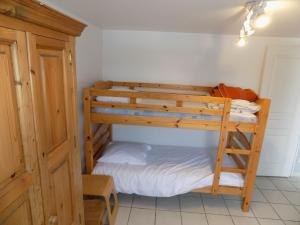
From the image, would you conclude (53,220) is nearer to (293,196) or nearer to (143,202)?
(143,202)

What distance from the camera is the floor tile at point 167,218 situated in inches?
82.4

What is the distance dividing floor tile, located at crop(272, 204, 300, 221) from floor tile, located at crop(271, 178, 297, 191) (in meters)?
0.41

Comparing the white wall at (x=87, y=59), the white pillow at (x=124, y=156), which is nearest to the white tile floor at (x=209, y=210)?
the white pillow at (x=124, y=156)

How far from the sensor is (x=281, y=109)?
114 inches

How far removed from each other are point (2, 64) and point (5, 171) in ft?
1.11

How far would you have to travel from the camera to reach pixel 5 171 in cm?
66

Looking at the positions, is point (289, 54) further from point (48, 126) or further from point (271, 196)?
point (48, 126)

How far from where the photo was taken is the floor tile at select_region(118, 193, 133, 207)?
92.0 inches

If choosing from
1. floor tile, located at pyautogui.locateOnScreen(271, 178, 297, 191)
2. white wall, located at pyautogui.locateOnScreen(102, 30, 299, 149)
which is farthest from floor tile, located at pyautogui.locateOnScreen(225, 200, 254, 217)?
white wall, located at pyautogui.locateOnScreen(102, 30, 299, 149)

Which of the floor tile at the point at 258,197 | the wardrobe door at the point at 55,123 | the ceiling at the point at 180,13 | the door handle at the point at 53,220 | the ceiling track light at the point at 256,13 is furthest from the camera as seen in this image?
the floor tile at the point at 258,197

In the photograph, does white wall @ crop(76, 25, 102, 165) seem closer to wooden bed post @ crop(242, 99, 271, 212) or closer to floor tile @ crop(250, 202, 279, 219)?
wooden bed post @ crop(242, 99, 271, 212)

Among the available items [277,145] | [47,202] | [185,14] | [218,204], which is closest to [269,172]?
[277,145]

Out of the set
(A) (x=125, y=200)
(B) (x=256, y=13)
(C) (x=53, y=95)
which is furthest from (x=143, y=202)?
(B) (x=256, y=13)

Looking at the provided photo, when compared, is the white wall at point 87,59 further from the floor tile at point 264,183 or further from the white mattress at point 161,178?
the floor tile at point 264,183
